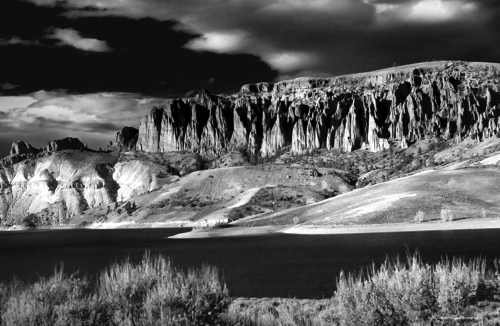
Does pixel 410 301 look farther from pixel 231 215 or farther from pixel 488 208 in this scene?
pixel 231 215

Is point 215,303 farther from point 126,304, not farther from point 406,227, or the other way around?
point 406,227

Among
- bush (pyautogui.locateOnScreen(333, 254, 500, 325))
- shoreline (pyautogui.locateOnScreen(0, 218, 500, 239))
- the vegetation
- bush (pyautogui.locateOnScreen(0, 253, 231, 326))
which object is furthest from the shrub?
bush (pyautogui.locateOnScreen(0, 253, 231, 326))

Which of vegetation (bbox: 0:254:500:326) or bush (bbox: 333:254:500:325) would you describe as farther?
bush (bbox: 333:254:500:325)

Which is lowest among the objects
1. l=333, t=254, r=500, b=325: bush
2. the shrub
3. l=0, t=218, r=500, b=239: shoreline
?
l=0, t=218, r=500, b=239: shoreline

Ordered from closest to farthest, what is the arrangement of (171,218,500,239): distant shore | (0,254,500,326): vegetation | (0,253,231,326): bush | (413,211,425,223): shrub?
(0,253,231,326): bush < (0,254,500,326): vegetation < (171,218,500,239): distant shore < (413,211,425,223): shrub

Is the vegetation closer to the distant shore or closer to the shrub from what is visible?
the distant shore

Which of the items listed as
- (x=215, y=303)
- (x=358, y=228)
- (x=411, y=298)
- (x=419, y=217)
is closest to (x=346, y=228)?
(x=358, y=228)

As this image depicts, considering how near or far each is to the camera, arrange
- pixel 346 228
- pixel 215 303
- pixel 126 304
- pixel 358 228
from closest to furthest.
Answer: pixel 215 303
pixel 126 304
pixel 358 228
pixel 346 228

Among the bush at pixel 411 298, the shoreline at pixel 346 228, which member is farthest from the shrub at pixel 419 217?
the bush at pixel 411 298

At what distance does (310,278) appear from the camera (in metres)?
44.3

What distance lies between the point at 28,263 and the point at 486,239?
60.8 m

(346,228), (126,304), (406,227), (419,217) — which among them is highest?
(126,304)

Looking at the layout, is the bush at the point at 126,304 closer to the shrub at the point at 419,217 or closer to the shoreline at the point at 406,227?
the shoreline at the point at 406,227

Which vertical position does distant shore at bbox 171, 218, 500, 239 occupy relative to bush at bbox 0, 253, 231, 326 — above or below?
below
